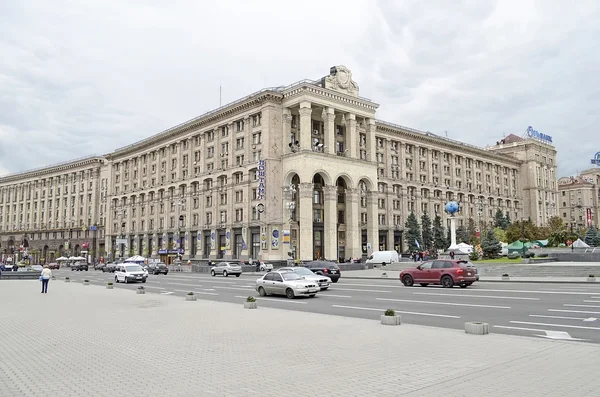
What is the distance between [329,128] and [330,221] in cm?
1358

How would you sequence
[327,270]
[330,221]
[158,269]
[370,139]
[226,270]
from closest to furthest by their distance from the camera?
[327,270]
[226,270]
[158,269]
[330,221]
[370,139]

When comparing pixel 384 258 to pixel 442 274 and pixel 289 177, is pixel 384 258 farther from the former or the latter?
pixel 442 274

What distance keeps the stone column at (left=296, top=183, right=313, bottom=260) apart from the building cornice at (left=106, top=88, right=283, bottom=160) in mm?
14176

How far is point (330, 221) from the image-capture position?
68625 millimetres

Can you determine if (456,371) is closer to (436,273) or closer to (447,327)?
(447,327)

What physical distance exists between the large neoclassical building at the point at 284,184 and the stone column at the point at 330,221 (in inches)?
5.8

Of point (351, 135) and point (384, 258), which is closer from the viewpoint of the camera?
point (384, 258)

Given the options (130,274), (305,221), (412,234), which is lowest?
(130,274)

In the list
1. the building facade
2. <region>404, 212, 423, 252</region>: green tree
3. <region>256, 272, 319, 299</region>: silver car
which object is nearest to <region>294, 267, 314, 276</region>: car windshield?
<region>256, 272, 319, 299</region>: silver car

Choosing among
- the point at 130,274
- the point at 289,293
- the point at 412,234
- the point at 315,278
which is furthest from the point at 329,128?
the point at 289,293

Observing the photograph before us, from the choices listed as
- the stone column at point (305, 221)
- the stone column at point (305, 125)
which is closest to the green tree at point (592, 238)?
the stone column at point (305, 221)

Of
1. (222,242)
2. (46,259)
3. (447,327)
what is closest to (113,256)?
(46,259)

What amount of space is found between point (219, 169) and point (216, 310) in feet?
195

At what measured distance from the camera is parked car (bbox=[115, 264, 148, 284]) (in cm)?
3925
